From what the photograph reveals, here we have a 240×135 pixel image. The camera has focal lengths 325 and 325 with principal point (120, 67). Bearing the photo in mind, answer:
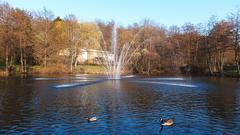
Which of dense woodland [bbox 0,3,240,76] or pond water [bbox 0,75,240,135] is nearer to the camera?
pond water [bbox 0,75,240,135]

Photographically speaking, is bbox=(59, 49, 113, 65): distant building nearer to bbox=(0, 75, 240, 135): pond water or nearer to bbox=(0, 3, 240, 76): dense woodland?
bbox=(0, 3, 240, 76): dense woodland

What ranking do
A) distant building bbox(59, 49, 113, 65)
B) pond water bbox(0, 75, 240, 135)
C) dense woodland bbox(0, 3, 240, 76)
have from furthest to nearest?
distant building bbox(59, 49, 113, 65)
dense woodland bbox(0, 3, 240, 76)
pond water bbox(0, 75, 240, 135)

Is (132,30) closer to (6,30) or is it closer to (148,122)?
(6,30)

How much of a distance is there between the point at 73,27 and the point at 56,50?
8.39 meters

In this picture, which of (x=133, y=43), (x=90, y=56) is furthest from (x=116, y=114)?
(x=90, y=56)

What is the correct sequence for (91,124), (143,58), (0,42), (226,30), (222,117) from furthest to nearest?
1. (143,58)
2. (226,30)
3. (0,42)
4. (222,117)
5. (91,124)

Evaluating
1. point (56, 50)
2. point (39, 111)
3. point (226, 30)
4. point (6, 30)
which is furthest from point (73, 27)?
point (39, 111)

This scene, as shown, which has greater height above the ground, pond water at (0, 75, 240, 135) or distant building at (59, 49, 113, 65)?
distant building at (59, 49, 113, 65)

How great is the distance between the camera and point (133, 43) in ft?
304

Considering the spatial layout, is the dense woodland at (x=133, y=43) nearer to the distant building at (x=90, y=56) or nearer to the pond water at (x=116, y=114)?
the distant building at (x=90, y=56)

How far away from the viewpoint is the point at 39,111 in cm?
2481

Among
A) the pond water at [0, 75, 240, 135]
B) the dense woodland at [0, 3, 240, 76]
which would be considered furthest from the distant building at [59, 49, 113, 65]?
the pond water at [0, 75, 240, 135]

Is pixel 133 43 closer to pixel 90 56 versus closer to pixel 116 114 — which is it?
pixel 90 56

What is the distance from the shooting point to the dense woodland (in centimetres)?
7881
